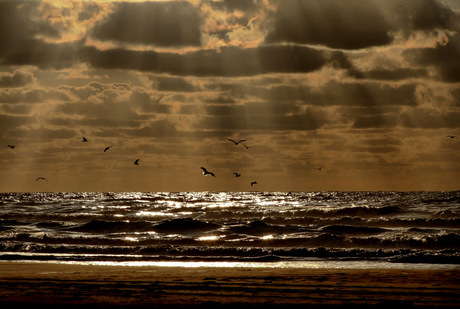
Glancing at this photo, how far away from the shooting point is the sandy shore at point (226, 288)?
10.5m

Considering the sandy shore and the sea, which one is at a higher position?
the sea

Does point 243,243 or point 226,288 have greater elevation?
point 243,243

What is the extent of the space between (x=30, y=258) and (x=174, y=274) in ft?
26.7

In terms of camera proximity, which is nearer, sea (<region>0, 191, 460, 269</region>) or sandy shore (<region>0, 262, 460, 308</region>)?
sandy shore (<region>0, 262, 460, 308</region>)

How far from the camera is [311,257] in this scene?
2152 centimetres

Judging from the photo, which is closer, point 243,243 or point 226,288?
point 226,288

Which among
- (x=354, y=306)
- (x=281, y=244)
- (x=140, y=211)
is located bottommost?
(x=354, y=306)

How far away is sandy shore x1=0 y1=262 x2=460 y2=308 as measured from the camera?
10523mm

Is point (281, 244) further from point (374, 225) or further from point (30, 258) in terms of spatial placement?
point (374, 225)

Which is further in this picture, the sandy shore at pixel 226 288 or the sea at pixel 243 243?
the sea at pixel 243 243

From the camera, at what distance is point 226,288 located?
12375mm

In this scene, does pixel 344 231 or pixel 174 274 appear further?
pixel 344 231

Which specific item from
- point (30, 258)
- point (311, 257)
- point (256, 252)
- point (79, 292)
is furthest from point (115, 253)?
Answer: point (79, 292)

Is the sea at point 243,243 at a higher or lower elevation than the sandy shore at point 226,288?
higher
